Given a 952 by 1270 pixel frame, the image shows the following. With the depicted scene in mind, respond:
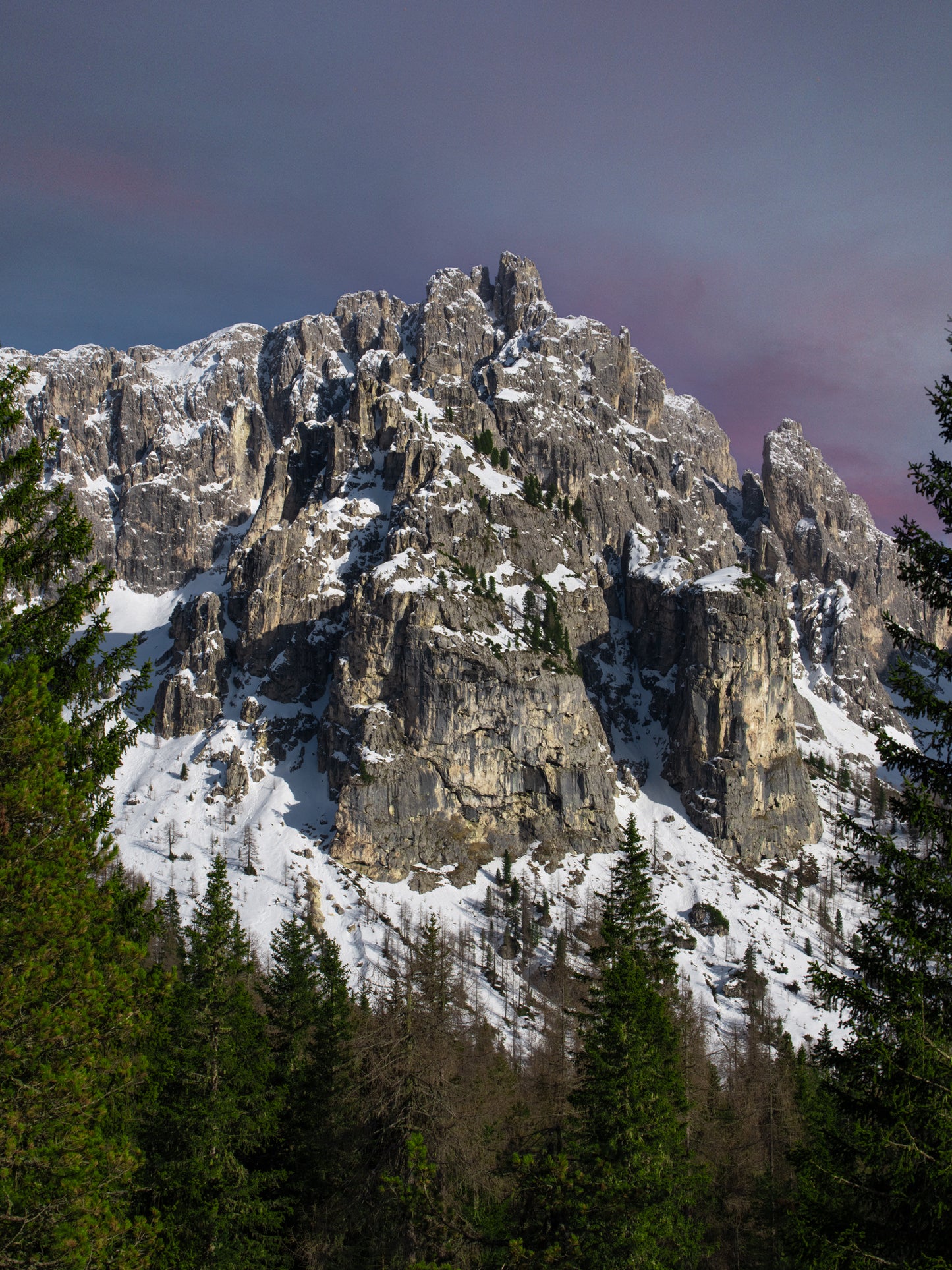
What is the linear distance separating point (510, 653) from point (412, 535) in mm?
33634

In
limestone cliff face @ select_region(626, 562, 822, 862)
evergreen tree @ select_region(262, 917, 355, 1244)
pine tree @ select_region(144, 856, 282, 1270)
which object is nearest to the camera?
pine tree @ select_region(144, 856, 282, 1270)

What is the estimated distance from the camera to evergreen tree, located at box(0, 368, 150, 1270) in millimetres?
10281

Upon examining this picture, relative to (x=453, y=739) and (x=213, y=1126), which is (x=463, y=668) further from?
(x=213, y=1126)

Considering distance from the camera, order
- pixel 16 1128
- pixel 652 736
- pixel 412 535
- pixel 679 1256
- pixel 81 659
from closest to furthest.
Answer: pixel 16 1128
pixel 81 659
pixel 679 1256
pixel 412 535
pixel 652 736

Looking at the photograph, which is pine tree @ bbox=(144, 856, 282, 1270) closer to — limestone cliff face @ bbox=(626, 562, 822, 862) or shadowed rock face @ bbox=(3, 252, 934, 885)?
shadowed rock face @ bbox=(3, 252, 934, 885)

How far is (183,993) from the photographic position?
24344 mm

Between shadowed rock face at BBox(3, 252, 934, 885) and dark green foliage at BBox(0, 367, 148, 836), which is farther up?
shadowed rock face at BBox(3, 252, 934, 885)

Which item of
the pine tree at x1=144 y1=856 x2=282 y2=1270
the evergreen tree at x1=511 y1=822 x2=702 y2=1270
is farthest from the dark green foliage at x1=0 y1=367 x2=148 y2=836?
the evergreen tree at x1=511 y1=822 x2=702 y2=1270

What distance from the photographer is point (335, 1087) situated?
85.1 ft

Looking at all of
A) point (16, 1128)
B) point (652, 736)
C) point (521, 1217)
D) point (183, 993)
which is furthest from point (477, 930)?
point (16, 1128)

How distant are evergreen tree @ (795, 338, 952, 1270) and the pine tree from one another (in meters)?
14.9

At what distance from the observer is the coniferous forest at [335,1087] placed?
10742mm

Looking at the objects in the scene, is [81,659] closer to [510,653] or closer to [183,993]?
[183,993]

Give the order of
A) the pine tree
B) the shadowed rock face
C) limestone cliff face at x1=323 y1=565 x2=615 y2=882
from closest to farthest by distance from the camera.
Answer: the pine tree → limestone cliff face at x1=323 y1=565 x2=615 y2=882 → the shadowed rock face
